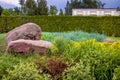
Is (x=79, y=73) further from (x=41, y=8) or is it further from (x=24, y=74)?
(x=41, y=8)

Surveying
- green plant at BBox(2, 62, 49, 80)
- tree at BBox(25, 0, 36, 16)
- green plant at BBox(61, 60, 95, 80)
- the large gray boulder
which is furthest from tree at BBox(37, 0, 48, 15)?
green plant at BBox(2, 62, 49, 80)

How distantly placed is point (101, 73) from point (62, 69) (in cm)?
81

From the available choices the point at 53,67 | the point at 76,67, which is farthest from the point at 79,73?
the point at 53,67

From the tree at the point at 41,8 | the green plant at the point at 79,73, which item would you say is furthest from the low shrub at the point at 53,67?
the tree at the point at 41,8

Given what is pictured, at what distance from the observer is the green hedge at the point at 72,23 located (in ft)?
81.1

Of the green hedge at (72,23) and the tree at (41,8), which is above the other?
the tree at (41,8)

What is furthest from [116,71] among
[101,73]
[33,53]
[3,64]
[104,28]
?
[104,28]

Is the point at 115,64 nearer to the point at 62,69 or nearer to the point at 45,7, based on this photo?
the point at 62,69

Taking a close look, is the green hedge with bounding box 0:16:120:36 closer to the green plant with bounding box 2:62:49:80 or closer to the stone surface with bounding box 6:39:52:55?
the stone surface with bounding box 6:39:52:55

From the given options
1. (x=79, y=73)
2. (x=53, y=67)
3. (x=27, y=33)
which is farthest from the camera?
(x=27, y=33)

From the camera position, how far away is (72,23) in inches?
1004

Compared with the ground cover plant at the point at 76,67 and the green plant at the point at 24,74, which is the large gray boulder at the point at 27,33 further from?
the green plant at the point at 24,74

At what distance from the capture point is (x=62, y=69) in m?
5.94

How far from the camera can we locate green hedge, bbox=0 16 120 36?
24.7 metres
